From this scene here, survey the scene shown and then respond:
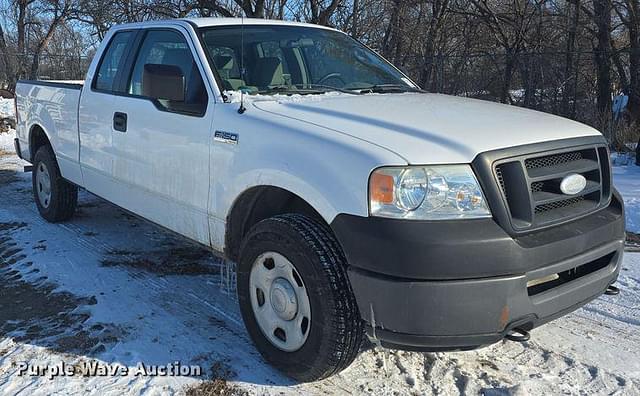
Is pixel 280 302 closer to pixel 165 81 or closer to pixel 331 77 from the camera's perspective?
pixel 165 81

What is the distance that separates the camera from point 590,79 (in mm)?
11305

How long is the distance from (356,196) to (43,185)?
455cm

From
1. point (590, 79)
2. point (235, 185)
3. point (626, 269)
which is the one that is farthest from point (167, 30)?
point (590, 79)

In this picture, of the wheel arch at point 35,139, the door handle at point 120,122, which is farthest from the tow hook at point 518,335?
the wheel arch at point 35,139

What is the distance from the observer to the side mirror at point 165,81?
11.4 ft

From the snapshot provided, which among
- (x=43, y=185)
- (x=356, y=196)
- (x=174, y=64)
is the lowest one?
(x=43, y=185)

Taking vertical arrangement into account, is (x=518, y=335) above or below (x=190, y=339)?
above

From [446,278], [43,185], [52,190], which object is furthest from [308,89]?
[43,185]

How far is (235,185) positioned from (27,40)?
3042 centimetres

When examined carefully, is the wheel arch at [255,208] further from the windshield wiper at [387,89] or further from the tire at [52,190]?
the tire at [52,190]

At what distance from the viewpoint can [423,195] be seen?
8.16ft

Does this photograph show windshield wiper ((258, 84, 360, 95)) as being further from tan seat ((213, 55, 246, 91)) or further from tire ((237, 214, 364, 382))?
tire ((237, 214, 364, 382))

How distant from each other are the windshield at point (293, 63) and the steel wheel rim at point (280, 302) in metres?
Result: 1.16

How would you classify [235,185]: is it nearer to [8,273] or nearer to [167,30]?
[167,30]
